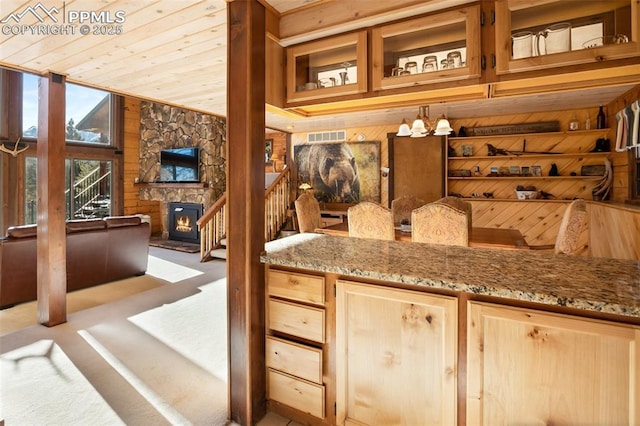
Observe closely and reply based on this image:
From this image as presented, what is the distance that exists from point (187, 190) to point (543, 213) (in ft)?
23.0

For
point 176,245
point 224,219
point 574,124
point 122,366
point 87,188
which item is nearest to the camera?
point 122,366

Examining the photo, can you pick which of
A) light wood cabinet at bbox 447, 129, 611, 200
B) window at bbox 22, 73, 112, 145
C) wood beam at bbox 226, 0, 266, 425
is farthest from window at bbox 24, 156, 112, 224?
light wood cabinet at bbox 447, 129, 611, 200

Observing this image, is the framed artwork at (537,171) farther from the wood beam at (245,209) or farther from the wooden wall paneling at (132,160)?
the wooden wall paneling at (132,160)

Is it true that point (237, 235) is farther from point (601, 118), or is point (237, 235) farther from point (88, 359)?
point (601, 118)

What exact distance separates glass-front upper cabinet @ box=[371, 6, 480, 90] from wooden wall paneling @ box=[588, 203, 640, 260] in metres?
2.34

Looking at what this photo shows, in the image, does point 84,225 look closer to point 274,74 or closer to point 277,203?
point 277,203

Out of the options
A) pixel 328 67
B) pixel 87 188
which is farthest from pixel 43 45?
pixel 87 188

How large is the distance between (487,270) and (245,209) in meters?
1.20

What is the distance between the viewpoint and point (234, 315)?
67.7 inches

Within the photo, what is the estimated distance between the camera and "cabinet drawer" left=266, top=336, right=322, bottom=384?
5.22 ft

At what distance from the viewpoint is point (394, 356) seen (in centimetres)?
140

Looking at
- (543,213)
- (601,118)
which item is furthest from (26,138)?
(601,118)

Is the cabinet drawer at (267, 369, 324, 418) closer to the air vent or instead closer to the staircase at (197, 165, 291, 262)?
the staircase at (197, 165, 291, 262)

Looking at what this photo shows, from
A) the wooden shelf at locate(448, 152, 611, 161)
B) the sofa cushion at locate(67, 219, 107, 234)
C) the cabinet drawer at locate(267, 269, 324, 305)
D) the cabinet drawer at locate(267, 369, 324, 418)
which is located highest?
the wooden shelf at locate(448, 152, 611, 161)
